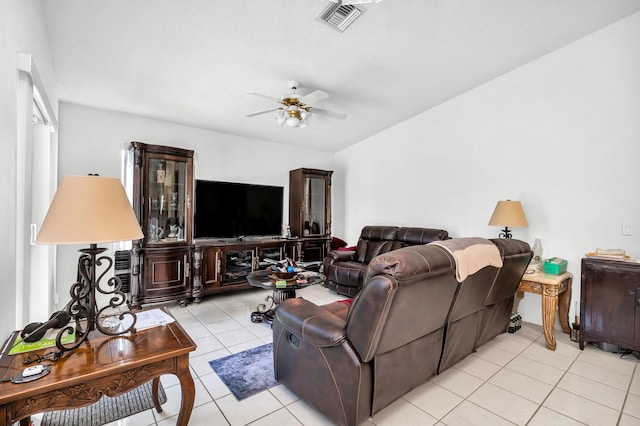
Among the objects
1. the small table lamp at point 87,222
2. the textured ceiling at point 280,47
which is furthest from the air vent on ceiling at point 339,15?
the small table lamp at point 87,222

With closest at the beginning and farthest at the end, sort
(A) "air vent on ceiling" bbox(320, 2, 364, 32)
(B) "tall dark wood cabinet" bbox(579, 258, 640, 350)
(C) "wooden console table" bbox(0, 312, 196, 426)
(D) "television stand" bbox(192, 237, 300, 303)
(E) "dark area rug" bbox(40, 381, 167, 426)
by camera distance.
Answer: (C) "wooden console table" bbox(0, 312, 196, 426), (E) "dark area rug" bbox(40, 381, 167, 426), (A) "air vent on ceiling" bbox(320, 2, 364, 32), (B) "tall dark wood cabinet" bbox(579, 258, 640, 350), (D) "television stand" bbox(192, 237, 300, 303)

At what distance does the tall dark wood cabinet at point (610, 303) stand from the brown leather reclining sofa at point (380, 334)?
1.29 m

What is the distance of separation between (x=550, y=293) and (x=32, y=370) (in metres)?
3.75

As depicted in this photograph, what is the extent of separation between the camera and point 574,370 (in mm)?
2453

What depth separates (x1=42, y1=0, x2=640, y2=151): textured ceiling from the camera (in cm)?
242

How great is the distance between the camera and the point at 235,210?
4.57 meters

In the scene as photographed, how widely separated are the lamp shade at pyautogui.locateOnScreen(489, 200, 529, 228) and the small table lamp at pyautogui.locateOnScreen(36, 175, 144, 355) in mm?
3548

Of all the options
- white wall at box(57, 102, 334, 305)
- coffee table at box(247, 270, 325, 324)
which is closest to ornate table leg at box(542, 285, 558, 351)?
coffee table at box(247, 270, 325, 324)

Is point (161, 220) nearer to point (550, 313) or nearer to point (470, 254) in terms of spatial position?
point (470, 254)

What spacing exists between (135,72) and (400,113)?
3584 mm

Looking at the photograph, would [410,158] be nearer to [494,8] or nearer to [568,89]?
[568,89]

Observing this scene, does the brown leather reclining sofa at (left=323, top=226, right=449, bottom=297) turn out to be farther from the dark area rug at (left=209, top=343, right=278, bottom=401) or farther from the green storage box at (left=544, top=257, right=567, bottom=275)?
the dark area rug at (left=209, top=343, right=278, bottom=401)

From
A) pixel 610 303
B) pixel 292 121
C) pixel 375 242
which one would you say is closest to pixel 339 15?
A: pixel 292 121

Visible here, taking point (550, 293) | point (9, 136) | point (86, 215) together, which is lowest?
point (550, 293)
